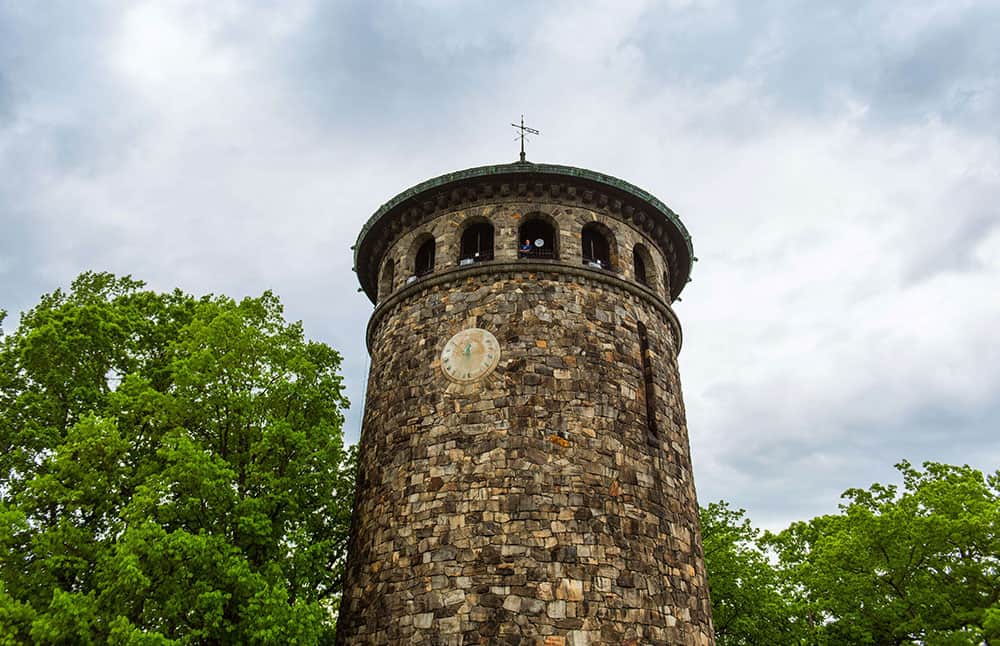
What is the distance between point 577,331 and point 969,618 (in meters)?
11.7

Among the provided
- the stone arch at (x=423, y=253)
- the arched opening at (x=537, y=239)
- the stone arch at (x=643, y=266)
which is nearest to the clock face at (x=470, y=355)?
the arched opening at (x=537, y=239)

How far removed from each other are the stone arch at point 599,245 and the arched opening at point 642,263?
2.28 feet

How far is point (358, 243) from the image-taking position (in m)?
17.4

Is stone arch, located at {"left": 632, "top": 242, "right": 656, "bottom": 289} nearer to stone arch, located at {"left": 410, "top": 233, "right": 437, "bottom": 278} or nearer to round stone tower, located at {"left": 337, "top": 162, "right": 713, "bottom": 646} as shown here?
round stone tower, located at {"left": 337, "top": 162, "right": 713, "bottom": 646}

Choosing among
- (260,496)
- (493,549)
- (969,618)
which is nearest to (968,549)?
(969,618)

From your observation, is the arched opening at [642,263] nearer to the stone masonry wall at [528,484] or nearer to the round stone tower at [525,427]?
the round stone tower at [525,427]

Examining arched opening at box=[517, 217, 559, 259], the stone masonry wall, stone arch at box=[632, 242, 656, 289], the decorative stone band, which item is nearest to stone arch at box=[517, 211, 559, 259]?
arched opening at box=[517, 217, 559, 259]

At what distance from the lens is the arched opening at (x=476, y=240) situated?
16109 millimetres

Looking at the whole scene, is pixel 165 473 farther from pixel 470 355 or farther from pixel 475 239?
pixel 475 239

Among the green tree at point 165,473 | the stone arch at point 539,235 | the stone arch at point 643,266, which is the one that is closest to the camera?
the green tree at point 165,473

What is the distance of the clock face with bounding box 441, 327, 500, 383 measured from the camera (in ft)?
44.2

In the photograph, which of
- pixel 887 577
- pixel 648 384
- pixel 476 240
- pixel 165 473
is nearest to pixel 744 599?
pixel 887 577

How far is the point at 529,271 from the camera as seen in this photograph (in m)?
14.5

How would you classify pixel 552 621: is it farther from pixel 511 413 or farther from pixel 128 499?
pixel 128 499
